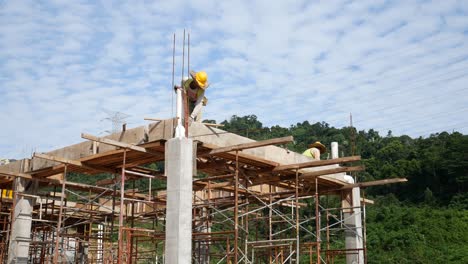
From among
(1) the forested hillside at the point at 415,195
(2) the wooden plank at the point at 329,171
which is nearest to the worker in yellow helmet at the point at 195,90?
(2) the wooden plank at the point at 329,171

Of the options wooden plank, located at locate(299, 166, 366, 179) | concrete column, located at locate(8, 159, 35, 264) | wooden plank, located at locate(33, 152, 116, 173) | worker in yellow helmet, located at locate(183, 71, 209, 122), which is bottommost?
concrete column, located at locate(8, 159, 35, 264)

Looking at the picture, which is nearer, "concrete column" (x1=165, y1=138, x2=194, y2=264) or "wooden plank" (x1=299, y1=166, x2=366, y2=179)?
"concrete column" (x1=165, y1=138, x2=194, y2=264)

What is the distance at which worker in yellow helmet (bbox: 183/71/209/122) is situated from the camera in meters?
16.6

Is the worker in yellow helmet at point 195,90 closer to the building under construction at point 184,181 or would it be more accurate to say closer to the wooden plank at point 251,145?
the building under construction at point 184,181

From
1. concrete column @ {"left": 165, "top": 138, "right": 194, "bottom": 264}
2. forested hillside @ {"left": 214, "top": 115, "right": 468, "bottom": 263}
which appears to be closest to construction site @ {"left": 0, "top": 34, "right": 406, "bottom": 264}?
concrete column @ {"left": 165, "top": 138, "right": 194, "bottom": 264}

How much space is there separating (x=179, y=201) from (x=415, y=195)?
5185 cm

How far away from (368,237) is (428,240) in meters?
5.04

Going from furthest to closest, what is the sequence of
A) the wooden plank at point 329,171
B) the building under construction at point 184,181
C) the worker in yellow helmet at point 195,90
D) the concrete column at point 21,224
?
the concrete column at point 21,224 < the wooden plank at point 329,171 < the worker in yellow helmet at point 195,90 < the building under construction at point 184,181

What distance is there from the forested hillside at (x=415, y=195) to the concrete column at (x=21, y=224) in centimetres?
2246

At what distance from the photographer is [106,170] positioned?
1945cm

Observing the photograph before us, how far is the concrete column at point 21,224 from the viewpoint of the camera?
67.3 ft

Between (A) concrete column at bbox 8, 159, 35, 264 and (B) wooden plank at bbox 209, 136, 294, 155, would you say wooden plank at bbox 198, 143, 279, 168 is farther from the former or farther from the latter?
(A) concrete column at bbox 8, 159, 35, 264

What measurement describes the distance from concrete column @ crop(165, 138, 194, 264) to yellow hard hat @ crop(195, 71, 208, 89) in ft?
6.42

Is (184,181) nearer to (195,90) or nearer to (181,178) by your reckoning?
(181,178)
